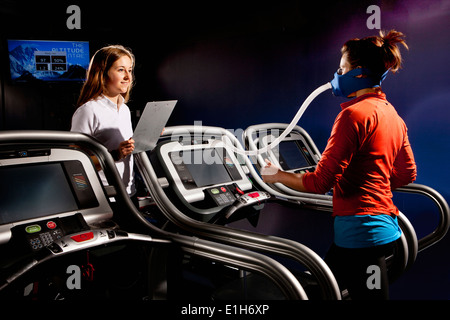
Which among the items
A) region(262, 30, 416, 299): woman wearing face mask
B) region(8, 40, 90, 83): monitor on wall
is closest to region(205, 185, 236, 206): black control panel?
region(262, 30, 416, 299): woman wearing face mask

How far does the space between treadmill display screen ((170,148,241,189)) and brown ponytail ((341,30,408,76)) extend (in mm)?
978

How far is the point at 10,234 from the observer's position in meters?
1.23

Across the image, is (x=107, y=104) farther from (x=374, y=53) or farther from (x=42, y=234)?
(x=374, y=53)

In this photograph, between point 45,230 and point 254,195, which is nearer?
point 45,230

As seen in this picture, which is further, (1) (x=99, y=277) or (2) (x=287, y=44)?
(2) (x=287, y=44)

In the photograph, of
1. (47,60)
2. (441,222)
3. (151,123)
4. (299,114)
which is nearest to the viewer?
(151,123)

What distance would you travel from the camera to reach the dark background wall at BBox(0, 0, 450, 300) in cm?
254

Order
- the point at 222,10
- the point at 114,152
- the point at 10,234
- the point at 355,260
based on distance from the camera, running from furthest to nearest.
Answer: the point at 222,10, the point at 114,152, the point at 355,260, the point at 10,234

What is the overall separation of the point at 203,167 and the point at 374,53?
1.06m

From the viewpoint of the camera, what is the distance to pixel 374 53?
1396 mm

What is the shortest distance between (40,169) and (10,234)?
0.27 meters

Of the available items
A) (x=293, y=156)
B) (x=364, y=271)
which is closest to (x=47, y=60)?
(x=293, y=156)
